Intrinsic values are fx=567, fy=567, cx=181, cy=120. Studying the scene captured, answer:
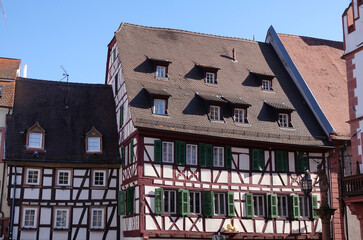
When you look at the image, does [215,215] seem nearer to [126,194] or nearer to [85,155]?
[126,194]

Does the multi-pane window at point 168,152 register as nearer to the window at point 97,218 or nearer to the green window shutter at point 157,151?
the green window shutter at point 157,151

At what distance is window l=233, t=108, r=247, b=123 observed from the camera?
3090 centimetres

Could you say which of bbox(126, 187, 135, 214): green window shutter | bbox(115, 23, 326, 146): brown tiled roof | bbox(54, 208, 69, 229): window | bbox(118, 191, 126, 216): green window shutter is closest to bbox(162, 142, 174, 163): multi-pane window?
bbox(115, 23, 326, 146): brown tiled roof

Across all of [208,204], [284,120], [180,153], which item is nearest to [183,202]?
[208,204]

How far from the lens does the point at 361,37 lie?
20188mm

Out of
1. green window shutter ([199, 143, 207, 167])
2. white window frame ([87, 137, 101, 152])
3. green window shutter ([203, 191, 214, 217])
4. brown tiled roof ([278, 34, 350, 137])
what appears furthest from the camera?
brown tiled roof ([278, 34, 350, 137])

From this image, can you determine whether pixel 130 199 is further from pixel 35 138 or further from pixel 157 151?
pixel 35 138

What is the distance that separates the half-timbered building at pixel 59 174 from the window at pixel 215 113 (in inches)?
218

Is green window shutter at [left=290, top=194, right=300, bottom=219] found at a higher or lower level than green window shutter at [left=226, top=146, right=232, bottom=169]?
lower

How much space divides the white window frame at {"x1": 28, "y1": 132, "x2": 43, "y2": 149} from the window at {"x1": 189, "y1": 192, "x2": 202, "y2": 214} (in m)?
8.33

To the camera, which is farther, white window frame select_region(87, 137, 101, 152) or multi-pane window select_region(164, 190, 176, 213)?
white window frame select_region(87, 137, 101, 152)

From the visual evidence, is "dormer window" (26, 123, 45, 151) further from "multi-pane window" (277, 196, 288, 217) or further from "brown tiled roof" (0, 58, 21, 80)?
"multi-pane window" (277, 196, 288, 217)

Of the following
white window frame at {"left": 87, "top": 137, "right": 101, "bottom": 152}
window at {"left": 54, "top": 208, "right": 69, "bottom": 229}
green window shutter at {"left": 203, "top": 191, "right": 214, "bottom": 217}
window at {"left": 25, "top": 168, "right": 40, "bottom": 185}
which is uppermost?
white window frame at {"left": 87, "top": 137, "right": 101, "bottom": 152}

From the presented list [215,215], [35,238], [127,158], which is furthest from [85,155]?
[215,215]
